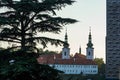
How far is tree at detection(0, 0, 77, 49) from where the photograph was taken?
Answer: 18.0 m

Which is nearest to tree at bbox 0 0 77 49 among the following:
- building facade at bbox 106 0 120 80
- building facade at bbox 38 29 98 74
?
building facade at bbox 106 0 120 80

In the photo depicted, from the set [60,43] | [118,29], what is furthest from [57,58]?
[60,43]

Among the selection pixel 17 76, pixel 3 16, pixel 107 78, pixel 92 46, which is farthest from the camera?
pixel 92 46

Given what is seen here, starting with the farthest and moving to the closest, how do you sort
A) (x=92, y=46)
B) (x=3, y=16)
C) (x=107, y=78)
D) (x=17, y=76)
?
(x=92, y=46), (x=107, y=78), (x=3, y=16), (x=17, y=76)

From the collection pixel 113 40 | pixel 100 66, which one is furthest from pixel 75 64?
pixel 113 40

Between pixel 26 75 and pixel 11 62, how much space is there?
0.77 meters

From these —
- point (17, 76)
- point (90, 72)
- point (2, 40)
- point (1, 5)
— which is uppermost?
point (1, 5)

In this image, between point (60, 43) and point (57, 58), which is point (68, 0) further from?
point (57, 58)

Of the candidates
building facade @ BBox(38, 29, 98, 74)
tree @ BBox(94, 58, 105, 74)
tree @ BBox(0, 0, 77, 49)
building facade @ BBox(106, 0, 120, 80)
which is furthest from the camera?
building facade @ BBox(38, 29, 98, 74)

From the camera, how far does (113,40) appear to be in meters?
100

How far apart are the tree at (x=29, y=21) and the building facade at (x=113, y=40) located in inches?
3038

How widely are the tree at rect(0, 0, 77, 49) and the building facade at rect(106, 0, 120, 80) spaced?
253 ft

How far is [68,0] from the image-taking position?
61.5 feet

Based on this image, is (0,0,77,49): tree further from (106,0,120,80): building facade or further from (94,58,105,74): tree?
(94,58,105,74): tree
